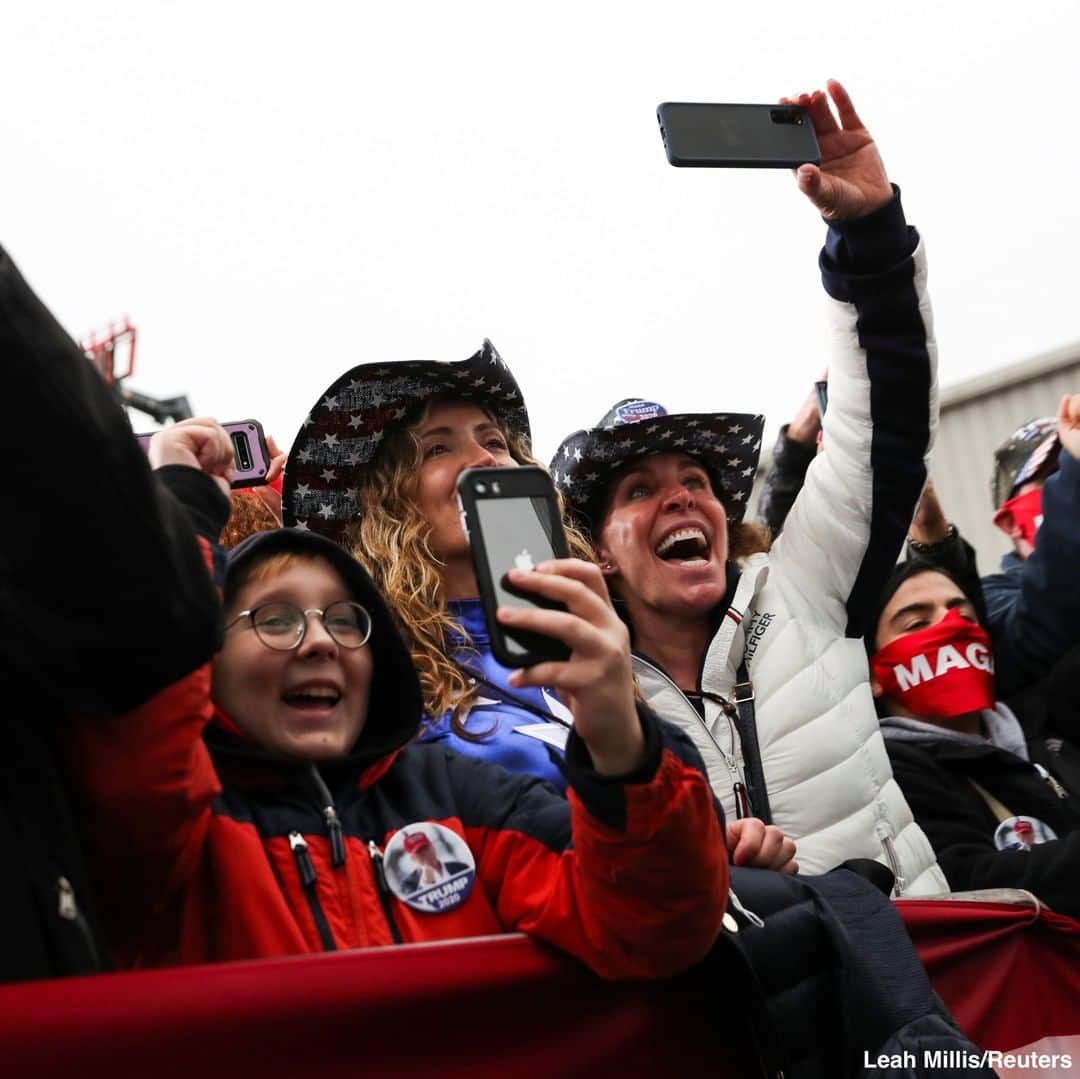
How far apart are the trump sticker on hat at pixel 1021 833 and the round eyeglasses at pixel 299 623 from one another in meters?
1.94

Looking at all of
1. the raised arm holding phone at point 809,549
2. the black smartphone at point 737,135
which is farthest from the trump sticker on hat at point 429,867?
the black smartphone at point 737,135

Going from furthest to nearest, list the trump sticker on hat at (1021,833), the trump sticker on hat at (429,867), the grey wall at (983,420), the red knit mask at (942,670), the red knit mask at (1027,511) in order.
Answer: the grey wall at (983,420), the red knit mask at (1027,511), the red knit mask at (942,670), the trump sticker on hat at (1021,833), the trump sticker on hat at (429,867)

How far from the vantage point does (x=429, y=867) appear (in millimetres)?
1844

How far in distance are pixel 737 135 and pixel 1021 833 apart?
69.3 inches

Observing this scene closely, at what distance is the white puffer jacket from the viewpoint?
3.03 metres

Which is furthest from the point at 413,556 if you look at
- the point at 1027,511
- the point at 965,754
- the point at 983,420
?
the point at 983,420

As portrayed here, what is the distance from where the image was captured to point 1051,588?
3770mm

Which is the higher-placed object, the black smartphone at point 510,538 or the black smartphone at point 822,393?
the black smartphone at point 822,393

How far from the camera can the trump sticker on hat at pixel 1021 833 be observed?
3363 mm

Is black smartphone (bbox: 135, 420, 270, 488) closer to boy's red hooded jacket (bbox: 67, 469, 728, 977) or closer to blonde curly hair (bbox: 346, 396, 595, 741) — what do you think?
blonde curly hair (bbox: 346, 396, 595, 741)

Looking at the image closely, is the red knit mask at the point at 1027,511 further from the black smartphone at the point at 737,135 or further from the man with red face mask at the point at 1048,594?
the black smartphone at the point at 737,135

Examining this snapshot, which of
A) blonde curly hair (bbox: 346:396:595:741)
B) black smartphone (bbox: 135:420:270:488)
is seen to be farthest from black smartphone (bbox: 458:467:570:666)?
black smartphone (bbox: 135:420:270:488)

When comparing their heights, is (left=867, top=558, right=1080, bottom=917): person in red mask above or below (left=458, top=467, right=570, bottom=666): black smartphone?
below

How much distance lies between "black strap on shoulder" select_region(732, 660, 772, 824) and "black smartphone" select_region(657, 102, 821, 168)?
110 cm
